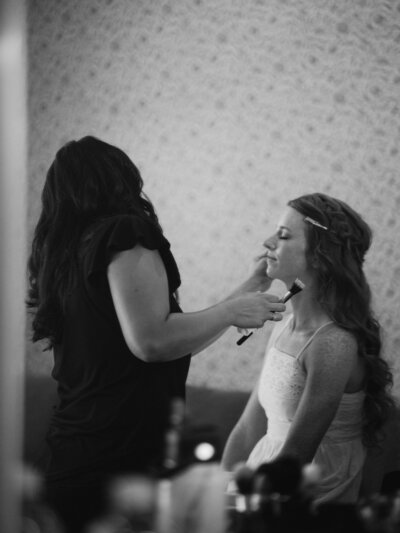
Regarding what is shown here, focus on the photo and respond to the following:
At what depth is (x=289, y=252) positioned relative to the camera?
1511 mm

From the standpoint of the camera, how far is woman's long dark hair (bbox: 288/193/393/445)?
4.86 ft

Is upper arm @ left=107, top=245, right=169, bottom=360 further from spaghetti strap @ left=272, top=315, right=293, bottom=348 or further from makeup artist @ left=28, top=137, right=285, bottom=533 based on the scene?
spaghetti strap @ left=272, top=315, right=293, bottom=348

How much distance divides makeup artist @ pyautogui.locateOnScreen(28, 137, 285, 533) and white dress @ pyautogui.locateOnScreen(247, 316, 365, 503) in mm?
394

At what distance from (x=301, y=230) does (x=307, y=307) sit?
6.8 inches

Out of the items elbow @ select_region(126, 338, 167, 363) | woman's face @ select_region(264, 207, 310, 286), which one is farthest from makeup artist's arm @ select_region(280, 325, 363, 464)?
elbow @ select_region(126, 338, 167, 363)

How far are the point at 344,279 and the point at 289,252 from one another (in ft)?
0.43

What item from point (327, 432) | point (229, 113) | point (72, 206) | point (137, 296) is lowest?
point (327, 432)

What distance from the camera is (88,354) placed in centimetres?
105

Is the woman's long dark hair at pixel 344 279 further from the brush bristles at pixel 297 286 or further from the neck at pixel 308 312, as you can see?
the brush bristles at pixel 297 286

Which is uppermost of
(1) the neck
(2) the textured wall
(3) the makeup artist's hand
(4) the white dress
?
(2) the textured wall

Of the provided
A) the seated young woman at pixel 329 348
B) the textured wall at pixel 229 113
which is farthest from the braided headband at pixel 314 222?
the textured wall at pixel 229 113

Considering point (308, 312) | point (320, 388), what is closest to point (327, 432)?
point (320, 388)

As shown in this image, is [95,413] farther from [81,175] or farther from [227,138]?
[227,138]

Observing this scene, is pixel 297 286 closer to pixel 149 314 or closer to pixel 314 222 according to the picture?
pixel 314 222
